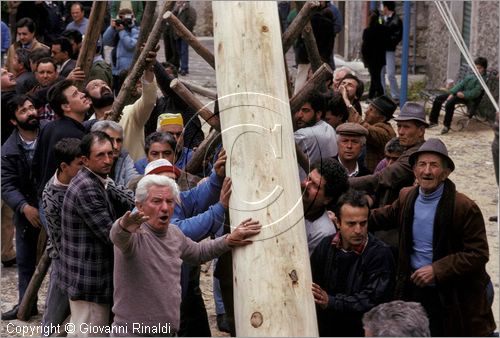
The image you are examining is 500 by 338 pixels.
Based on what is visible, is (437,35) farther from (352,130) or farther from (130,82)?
(352,130)

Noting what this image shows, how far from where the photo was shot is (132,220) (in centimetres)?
537

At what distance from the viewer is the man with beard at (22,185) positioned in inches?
326

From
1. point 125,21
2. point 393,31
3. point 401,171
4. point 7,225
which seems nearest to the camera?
point 401,171

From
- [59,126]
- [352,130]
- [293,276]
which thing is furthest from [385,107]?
[293,276]

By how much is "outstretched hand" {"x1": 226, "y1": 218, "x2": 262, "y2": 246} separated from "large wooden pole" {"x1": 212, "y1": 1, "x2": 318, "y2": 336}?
32 millimetres

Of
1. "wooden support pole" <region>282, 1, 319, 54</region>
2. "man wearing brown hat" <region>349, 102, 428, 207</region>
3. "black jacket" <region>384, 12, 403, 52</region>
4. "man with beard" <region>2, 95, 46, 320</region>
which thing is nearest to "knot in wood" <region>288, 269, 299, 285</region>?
"wooden support pole" <region>282, 1, 319, 54</region>

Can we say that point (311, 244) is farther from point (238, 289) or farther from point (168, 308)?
point (238, 289)

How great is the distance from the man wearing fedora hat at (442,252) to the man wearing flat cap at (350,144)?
1.31 m

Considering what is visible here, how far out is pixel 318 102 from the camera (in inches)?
312

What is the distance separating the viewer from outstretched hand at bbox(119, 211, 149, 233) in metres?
5.36

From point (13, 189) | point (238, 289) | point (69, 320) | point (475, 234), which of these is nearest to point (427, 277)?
point (475, 234)

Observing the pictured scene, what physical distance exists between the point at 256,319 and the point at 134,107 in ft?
13.3

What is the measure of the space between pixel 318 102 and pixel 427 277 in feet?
6.99

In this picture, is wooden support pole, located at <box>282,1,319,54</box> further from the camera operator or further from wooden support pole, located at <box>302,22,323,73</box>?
the camera operator
